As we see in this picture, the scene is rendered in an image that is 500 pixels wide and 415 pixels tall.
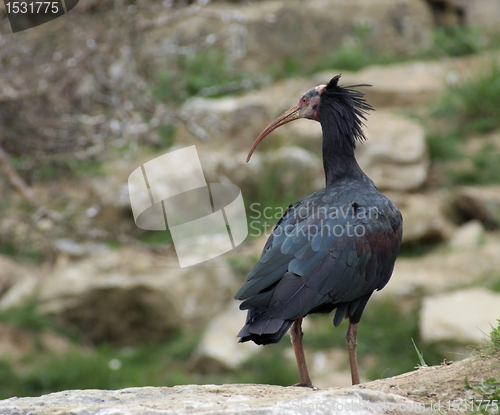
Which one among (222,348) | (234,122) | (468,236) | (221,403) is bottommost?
(222,348)

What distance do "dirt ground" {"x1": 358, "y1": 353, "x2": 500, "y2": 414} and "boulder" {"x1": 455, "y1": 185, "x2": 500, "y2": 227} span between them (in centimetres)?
580

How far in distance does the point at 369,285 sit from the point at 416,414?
57.6 inches

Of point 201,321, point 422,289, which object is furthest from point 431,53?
point 201,321

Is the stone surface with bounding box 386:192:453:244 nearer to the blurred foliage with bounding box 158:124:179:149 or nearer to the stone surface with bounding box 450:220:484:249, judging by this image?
the stone surface with bounding box 450:220:484:249

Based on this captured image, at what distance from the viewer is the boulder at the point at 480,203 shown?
877cm

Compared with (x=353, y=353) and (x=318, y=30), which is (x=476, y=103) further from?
(x=353, y=353)

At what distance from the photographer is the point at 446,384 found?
10.4 ft

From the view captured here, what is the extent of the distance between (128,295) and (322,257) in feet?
15.0

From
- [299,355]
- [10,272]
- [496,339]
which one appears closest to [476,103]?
[299,355]

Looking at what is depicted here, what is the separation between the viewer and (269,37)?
41.0 ft

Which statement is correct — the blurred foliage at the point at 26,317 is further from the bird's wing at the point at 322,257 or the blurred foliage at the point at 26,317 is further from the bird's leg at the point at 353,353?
the bird's leg at the point at 353,353

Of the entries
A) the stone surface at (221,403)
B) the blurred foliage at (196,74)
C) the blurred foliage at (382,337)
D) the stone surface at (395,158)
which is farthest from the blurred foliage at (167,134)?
the stone surface at (221,403)

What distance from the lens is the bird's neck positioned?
4.92 meters

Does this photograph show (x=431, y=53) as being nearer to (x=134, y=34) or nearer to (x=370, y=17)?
(x=370, y=17)
